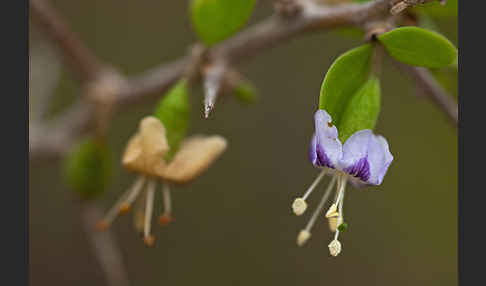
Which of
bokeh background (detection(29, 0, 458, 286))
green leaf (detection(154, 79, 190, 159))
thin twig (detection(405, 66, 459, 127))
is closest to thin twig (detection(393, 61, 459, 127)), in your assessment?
thin twig (detection(405, 66, 459, 127))

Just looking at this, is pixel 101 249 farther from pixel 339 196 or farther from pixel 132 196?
pixel 339 196

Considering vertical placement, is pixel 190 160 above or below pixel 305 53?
below

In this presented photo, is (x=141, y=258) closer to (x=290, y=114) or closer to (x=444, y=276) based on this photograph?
(x=290, y=114)

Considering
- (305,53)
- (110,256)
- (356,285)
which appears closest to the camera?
(110,256)

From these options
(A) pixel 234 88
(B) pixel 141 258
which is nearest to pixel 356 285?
(B) pixel 141 258

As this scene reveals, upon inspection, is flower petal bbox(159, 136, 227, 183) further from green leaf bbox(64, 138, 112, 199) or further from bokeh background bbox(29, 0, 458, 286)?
bokeh background bbox(29, 0, 458, 286)

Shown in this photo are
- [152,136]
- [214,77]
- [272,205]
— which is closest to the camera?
[152,136]

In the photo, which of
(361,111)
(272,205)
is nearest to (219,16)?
(361,111)
